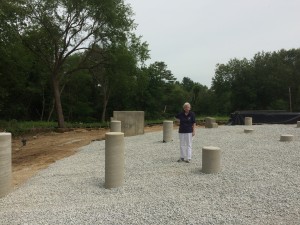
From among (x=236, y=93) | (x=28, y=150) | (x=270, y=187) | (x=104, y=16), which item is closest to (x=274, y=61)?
(x=236, y=93)

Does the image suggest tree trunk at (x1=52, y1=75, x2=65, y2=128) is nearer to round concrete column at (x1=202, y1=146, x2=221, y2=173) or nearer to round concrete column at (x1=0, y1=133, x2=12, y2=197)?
round concrete column at (x1=0, y1=133, x2=12, y2=197)

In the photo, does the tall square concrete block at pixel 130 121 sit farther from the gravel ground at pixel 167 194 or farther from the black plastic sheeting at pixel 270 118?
the black plastic sheeting at pixel 270 118

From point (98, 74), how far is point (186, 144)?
27.7m

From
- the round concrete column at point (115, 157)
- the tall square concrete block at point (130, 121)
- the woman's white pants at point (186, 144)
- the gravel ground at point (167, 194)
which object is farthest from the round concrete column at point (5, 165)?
the tall square concrete block at point (130, 121)

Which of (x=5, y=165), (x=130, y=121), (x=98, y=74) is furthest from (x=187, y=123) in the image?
(x=98, y=74)

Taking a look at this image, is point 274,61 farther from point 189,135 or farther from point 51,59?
point 189,135

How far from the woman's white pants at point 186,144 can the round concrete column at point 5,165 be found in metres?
4.66

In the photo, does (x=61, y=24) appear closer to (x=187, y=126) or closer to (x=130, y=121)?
(x=130, y=121)

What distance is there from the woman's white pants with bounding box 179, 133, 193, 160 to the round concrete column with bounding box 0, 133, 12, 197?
4.66 metres

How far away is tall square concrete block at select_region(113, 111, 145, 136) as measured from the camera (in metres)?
18.3

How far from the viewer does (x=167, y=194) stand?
640 cm

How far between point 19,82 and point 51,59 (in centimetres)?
1133

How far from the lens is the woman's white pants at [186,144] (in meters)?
9.38

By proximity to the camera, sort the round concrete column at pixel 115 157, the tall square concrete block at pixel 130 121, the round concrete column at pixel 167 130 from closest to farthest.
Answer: the round concrete column at pixel 115 157 < the round concrete column at pixel 167 130 < the tall square concrete block at pixel 130 121
